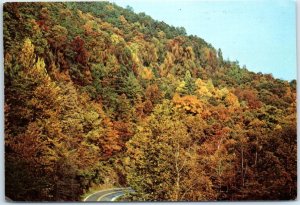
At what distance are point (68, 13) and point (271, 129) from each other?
192 centimetres

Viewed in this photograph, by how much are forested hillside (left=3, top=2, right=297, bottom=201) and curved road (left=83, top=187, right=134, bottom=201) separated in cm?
6

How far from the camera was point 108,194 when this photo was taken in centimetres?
518

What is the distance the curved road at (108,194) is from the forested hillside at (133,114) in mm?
58

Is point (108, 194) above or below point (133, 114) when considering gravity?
below

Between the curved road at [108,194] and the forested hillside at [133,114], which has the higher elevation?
the forested hillside at [133,114]

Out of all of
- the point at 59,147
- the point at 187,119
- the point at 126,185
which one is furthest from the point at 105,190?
the point at 187,119

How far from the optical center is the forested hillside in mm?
5172

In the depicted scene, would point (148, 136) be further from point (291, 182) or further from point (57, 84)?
point (291, 182)

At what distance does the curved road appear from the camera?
17.0 feet

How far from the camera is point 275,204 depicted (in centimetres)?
516

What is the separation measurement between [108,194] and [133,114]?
68 centimetres

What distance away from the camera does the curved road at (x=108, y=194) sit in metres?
5.17

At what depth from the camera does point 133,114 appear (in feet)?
17.2

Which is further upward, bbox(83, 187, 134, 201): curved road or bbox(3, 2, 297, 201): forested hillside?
bbox(3, 2, 297, 201): forested hillside
